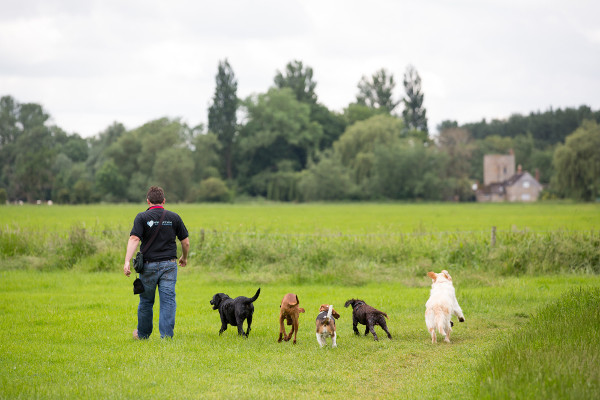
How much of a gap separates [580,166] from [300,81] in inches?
3189

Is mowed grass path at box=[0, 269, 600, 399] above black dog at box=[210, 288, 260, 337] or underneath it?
underneath

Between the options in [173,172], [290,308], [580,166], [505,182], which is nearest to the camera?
[290,308]

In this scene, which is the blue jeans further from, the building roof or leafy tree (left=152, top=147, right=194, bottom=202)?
the building roof

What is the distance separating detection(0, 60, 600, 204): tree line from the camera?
10400cm

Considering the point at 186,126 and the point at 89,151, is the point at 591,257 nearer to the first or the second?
the point at 186,126

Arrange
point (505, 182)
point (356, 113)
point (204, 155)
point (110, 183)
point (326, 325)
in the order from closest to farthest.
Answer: point (326, 325) < point (110, 183) < point (204, 155) < point (505, 182) < point (356, 113)

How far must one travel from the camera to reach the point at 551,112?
149750 mm

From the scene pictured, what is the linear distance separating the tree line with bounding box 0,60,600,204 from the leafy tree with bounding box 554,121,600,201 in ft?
0.49

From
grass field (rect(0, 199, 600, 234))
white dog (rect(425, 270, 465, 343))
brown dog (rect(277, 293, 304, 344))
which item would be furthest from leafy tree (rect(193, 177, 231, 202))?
white dog (rect(425, 270, 465, 343))

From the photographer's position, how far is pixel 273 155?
132000 mm

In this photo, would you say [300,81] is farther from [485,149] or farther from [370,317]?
[370,317]

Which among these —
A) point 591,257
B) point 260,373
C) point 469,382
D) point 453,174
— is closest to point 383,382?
point 469,382

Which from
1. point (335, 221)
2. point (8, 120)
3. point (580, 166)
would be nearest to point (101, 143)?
point (8, 120)

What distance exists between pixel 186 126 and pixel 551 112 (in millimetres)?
93009
